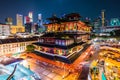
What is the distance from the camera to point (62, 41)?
1947 centimetres

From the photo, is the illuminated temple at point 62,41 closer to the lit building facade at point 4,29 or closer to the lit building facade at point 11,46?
the lit building facade at point 11,46

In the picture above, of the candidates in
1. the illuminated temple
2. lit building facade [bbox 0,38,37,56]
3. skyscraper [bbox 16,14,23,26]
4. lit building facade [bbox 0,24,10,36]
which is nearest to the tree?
the illuminated temple

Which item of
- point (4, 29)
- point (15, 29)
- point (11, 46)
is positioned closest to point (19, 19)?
point (15, 29)

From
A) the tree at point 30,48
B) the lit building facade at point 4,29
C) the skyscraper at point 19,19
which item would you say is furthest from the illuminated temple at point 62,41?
the skyscraper at point 19,19

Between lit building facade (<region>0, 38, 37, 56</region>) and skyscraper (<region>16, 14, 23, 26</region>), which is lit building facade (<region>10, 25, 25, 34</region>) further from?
lit building facade (<region>0, 38, 37, 56</region>)

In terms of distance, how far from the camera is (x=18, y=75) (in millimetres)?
7719

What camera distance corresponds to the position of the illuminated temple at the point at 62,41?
18.6 m

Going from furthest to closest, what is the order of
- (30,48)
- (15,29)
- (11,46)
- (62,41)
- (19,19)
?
(19,19) < (15,29) < (30,48) < (11,46) < (62,41)

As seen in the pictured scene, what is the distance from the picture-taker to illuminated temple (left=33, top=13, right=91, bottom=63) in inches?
Answer: 731

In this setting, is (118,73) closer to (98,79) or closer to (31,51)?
(98,79)

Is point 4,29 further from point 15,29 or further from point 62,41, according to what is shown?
point 62,41

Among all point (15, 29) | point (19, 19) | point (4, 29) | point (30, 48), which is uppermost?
point (19, 19)

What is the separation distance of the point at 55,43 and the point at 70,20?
7430 millimetres

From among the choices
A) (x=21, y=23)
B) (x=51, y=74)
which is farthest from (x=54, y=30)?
(x=21, y=23)
